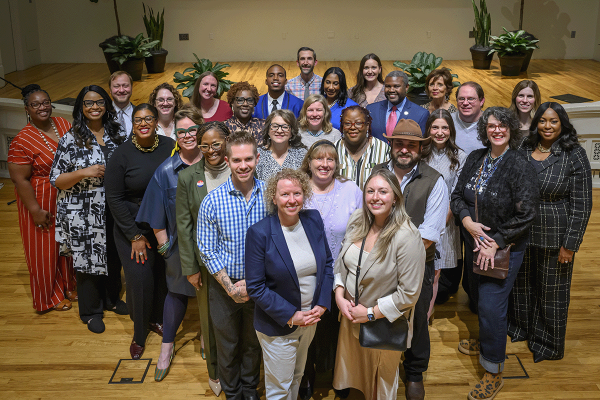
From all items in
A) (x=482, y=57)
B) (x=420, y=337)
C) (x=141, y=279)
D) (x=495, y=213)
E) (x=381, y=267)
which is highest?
(x=482, y=57)

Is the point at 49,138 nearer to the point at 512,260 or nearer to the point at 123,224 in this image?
the point at 123,224

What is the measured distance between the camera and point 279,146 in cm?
343

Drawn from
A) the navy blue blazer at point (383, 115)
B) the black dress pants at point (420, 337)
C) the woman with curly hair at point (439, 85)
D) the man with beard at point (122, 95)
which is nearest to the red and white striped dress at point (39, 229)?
the man with beard at point (122, 95)

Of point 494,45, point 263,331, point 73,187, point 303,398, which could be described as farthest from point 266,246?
point 494,45

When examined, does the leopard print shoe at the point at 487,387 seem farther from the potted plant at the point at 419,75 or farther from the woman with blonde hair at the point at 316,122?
the potted plant at the point at 419,75

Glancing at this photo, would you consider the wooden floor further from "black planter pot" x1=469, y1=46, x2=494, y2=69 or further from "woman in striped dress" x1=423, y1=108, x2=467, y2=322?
"woman in striped dress" x1=423, y1=108, x2=467, y2=322

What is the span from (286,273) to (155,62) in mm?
7278

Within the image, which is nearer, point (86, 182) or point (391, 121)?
point (86, 182)

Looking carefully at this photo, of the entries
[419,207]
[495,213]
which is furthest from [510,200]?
[419,207]

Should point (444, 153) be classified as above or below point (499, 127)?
below

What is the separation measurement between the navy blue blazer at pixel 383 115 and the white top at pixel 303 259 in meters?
1.72

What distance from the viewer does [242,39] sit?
10.6 meters

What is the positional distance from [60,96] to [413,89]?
4779mm

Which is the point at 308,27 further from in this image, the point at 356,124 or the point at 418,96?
the point at 356,124
